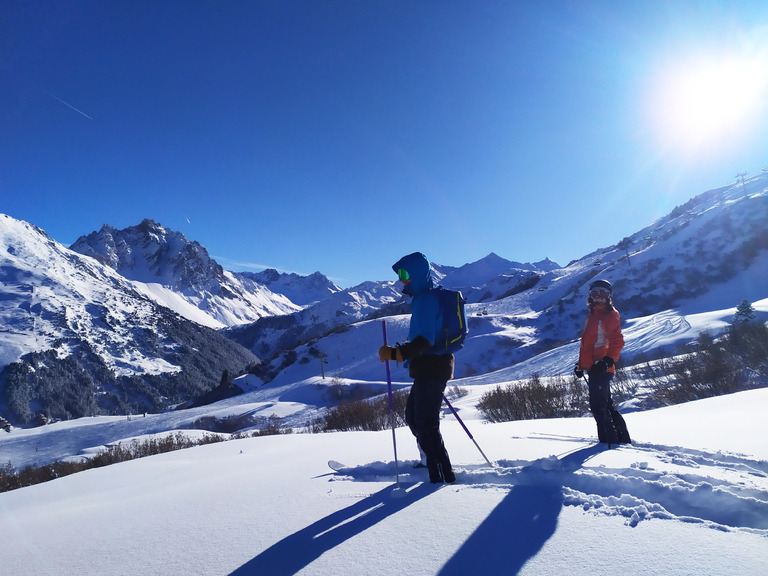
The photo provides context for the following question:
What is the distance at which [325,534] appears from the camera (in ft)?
8.39

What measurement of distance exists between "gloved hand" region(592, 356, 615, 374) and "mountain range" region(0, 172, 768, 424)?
76.1 ft

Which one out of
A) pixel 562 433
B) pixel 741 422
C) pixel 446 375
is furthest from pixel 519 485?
pixel 741 422

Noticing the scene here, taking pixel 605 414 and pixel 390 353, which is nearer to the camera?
pixel 390 353

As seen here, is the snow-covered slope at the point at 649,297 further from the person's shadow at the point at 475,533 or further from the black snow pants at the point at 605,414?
the person's shadow at the point at 475,533

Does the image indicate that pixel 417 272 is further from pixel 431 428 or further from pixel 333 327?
pixel 333 327

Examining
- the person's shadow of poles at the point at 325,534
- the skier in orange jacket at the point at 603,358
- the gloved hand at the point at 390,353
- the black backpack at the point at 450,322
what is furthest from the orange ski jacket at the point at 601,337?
the person's shadow of poles at the point at 325,534

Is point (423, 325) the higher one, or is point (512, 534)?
point (423, 325)

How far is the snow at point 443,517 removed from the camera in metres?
2.02

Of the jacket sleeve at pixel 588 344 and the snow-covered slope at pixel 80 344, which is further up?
the snow-covered slope at pixel 80 344

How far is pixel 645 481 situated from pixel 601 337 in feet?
8.08

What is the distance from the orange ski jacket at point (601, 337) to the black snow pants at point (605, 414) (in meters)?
0.16

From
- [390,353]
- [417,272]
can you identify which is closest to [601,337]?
[417,272]

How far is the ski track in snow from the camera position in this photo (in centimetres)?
230

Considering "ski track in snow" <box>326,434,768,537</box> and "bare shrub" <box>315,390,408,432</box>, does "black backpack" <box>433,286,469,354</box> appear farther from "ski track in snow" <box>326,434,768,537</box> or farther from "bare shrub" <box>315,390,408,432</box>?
"bare shrub" <box>315,390,408,432</box>
